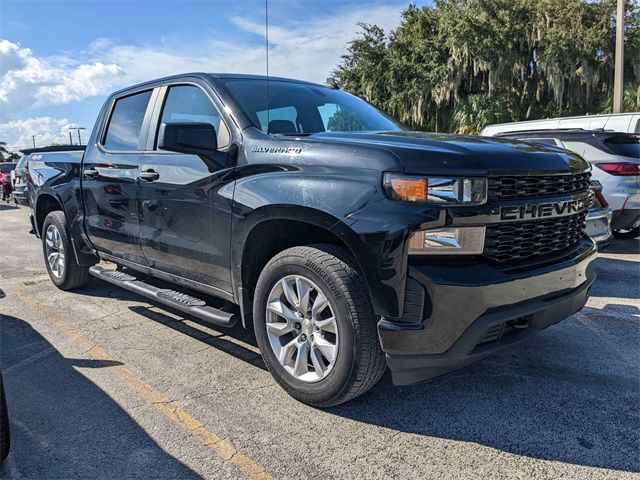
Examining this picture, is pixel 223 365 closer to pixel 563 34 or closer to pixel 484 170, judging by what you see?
pixel 484 170

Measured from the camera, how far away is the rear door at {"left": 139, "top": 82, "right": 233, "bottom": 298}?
353 centimetres

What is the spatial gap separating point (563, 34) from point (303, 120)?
21.8 m

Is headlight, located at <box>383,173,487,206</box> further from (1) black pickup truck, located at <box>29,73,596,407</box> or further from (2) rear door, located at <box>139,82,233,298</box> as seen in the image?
(2) rear door, located at <box>139,82,233,298</box>

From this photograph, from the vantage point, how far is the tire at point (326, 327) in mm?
2791

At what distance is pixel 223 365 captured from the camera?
12.4 feet

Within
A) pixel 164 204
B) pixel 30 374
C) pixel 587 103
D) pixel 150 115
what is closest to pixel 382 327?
pixel 164 204

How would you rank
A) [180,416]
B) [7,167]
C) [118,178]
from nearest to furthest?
Answer: [180,416] < [118,178] < [7,167]

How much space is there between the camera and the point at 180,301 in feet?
12.8

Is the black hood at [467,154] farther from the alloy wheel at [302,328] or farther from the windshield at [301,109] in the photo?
the alloy wheel at [302,328]

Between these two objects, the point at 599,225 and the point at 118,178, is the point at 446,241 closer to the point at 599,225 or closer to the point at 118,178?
the point at 118,178

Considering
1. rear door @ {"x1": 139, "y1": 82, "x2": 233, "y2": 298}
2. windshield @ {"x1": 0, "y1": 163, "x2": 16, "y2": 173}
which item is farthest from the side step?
windshield @ {"x1": 0, "y1": 163, "x2": 16, "y2": 173}

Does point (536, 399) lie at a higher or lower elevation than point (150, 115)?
lower

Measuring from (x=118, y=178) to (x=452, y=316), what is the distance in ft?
10.4

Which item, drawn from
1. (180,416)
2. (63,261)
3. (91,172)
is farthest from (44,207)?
(180,416)
